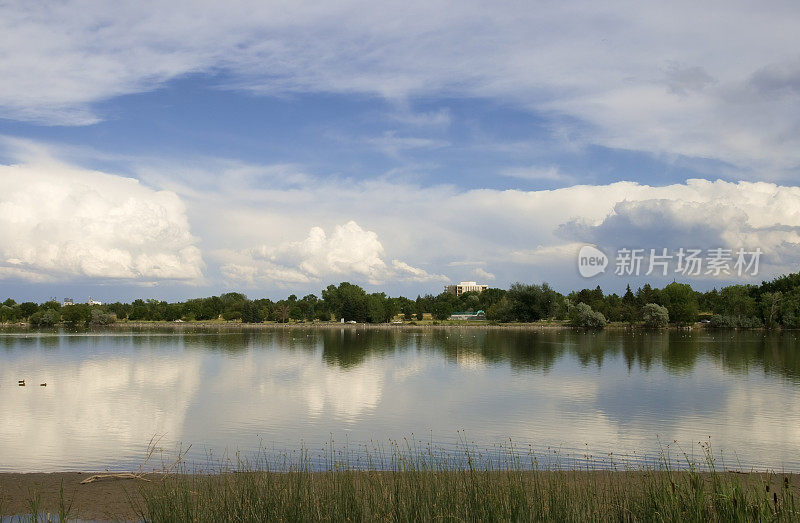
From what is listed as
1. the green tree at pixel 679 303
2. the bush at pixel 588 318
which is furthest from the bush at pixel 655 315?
the bush at pixel 588 318

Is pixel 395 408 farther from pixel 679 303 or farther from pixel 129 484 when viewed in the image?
pixel 679 303

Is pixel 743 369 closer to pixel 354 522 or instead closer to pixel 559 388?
pixel 559 388

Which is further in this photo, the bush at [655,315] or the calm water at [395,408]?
the bush at [655,315]

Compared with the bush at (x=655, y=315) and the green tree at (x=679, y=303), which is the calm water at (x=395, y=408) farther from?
the green tree at (x=679, y=303)

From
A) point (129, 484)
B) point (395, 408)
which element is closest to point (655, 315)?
point (395, 408)

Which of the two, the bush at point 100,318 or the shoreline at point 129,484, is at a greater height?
the shoreline at point 129,484

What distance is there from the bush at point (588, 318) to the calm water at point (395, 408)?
3250 inches

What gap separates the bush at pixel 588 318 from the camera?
143000 millimetres

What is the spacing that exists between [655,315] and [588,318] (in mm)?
15094

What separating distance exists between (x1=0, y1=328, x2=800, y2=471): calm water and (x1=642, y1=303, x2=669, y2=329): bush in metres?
83.5

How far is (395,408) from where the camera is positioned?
31.8 m

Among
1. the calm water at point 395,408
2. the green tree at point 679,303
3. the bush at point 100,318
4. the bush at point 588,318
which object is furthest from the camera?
the bush at point 100,318

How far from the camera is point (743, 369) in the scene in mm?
51062

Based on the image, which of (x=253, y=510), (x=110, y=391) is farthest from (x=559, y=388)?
(x=253, y=510)
